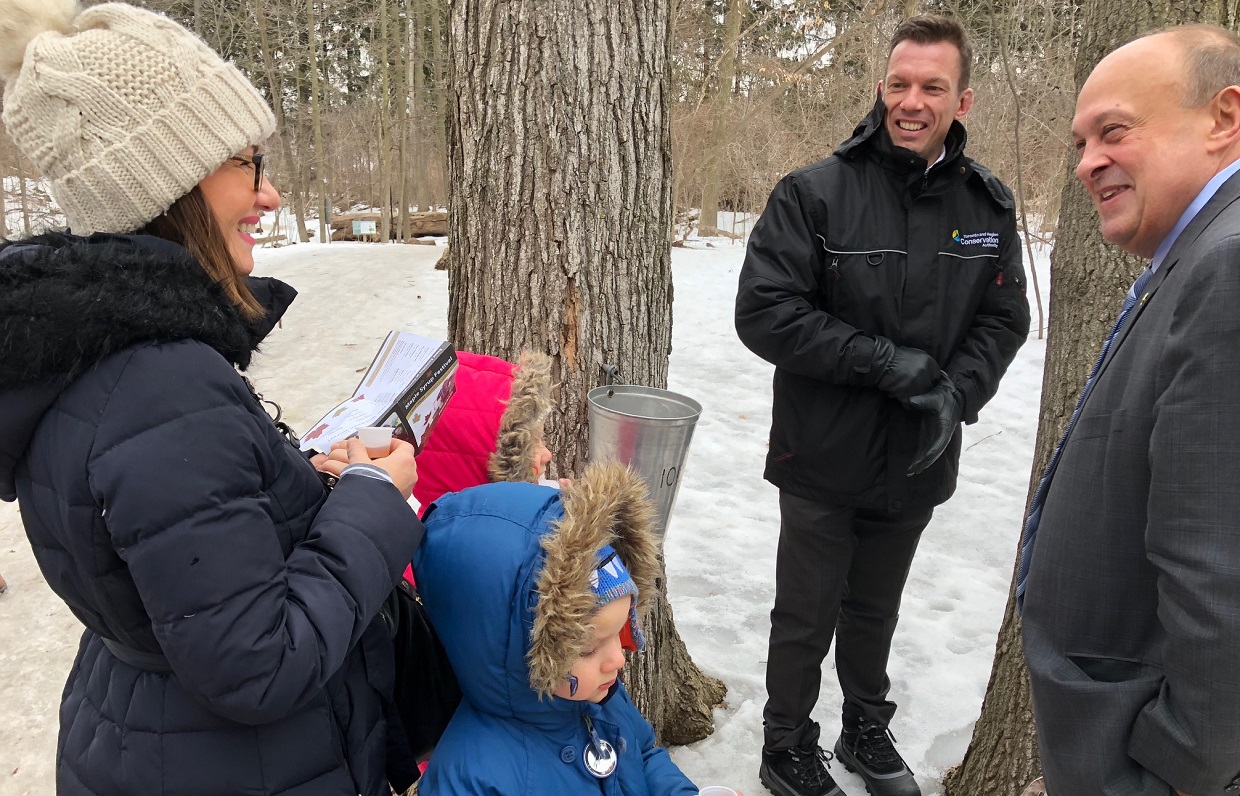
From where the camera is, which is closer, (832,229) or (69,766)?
(69,766)

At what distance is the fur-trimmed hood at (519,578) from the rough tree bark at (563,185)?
3.26ft

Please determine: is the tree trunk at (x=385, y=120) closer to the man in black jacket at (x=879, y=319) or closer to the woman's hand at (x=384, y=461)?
the man in black jacket at (x=879, y=319)

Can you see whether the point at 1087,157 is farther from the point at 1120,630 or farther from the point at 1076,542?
the point at 1120,630

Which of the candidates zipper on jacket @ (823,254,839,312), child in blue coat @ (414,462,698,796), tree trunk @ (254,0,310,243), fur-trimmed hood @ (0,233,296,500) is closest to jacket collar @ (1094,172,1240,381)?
child in blue coat @ (414,462,698,796)

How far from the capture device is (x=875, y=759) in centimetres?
286

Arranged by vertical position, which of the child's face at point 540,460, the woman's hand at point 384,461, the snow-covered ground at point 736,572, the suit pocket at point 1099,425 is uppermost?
the suit pocket at point 1099,425

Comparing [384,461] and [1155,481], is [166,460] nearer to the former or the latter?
[384,461]

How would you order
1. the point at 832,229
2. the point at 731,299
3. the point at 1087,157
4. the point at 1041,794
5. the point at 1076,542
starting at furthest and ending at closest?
the point at 731,299 → the point at 832,229 → the point at 1041,794 → the point at 1087,157 → the point at 1076,542

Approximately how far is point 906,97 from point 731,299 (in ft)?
27.3

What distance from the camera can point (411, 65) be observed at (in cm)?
1955

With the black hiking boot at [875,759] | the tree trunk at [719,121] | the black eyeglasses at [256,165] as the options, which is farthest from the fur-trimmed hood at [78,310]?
the tree trunk at [719,121]

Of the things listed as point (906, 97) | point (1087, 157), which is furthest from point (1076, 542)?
point (906, 97)

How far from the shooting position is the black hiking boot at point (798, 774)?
2.75 meters

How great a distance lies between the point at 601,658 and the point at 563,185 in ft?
4.66
